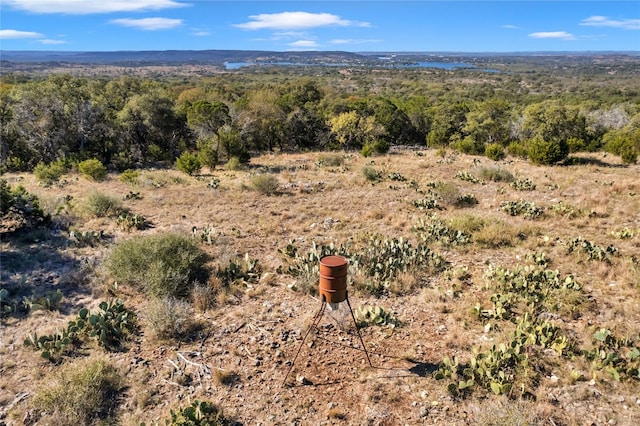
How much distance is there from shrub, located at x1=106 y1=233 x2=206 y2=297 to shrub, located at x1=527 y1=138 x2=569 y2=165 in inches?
703

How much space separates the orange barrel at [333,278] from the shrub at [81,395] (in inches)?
114

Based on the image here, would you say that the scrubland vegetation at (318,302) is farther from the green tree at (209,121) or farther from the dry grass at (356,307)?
the green tree at (209,121)

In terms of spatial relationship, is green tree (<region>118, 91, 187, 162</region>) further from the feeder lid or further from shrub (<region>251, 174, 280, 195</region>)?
the feeder lid

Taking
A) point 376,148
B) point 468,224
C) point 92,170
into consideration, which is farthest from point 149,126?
point 468,224

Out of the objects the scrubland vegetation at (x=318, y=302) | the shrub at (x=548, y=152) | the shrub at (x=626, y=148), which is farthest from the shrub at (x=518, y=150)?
the scrubland vegetation at (x=318, y=302)

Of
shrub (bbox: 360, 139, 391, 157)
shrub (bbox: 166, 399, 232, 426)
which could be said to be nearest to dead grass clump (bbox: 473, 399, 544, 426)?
shrub (bbox: 166, 399, 232, 426)

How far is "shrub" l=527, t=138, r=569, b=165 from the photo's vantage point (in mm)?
18375

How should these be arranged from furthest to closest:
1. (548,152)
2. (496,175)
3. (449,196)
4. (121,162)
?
(121,162), (548,152), (496,175), (449,196)

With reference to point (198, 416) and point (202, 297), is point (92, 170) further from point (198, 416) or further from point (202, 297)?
point (198, 416)

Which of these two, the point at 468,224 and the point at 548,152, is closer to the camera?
A: the point at 468,224

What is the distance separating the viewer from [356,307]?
6504 millimetres

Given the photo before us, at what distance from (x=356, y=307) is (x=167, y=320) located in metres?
3.12

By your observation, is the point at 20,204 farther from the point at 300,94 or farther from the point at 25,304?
the point at 300,94

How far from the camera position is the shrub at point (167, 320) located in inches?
223
